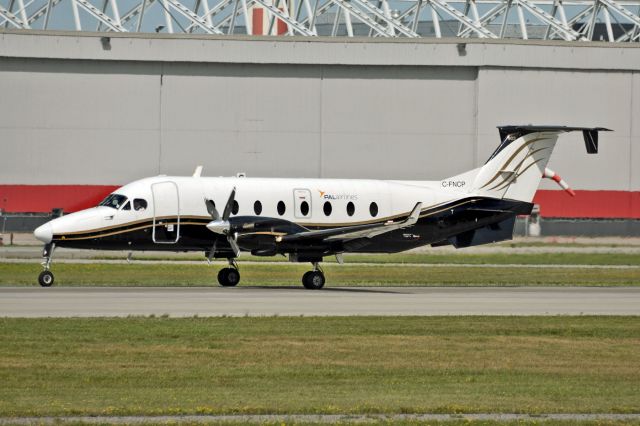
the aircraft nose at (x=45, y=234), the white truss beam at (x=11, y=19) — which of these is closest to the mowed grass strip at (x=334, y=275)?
the aircraft nose at (x=45, y=234)

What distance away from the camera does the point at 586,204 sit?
75312 mm

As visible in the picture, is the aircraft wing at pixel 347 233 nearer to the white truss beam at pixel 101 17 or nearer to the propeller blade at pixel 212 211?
the propeller blade at pixel 212 211

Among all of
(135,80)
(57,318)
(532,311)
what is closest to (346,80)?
(135,80)

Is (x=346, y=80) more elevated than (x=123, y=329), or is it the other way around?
(x=346, y=80)

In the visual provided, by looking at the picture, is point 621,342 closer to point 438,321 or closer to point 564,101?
point 438,321

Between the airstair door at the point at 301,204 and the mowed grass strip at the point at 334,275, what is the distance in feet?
10.4

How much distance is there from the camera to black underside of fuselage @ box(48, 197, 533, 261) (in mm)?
36281

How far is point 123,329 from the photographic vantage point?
23.8 m

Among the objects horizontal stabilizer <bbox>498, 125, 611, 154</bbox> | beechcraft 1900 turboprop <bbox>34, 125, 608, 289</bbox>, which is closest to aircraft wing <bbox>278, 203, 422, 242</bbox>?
beechcraft 1900 turboprop <bbox>34, 125, 608, 289</bbox>

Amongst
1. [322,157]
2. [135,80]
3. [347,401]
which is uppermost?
[135,80]

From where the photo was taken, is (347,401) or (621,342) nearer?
(347,401)

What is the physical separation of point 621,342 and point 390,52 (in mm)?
52338

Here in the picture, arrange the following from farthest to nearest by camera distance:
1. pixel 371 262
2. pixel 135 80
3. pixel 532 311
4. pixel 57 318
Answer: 1. pixel 135 80
2. pixel 371 262
3. pixel 532 311
4. pixel 57 318

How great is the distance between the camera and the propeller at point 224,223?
36.0 meters
